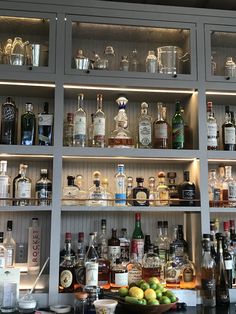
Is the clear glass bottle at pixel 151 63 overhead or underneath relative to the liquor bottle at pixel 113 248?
overhead

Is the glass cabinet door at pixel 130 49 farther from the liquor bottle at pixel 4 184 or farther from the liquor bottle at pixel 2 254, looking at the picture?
the liquor bottle at pixel 2 254

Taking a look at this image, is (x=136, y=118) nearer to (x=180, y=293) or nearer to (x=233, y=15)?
(x=233, y=15)

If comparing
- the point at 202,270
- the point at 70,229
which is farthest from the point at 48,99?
the point at 202,270

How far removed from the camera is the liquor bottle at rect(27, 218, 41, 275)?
6.27ft

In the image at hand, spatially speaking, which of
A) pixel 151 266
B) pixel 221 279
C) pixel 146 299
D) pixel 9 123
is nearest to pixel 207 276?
pixel 221 279

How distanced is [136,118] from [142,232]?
645 millimetres

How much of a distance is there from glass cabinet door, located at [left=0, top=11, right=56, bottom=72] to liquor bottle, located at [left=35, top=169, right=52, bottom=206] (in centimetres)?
54

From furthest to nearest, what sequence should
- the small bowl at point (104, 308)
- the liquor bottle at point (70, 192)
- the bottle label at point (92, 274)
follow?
the liquor bottle at point (70, 192), the bottle label at point (92, 274), the small bowl at point (104, 308)

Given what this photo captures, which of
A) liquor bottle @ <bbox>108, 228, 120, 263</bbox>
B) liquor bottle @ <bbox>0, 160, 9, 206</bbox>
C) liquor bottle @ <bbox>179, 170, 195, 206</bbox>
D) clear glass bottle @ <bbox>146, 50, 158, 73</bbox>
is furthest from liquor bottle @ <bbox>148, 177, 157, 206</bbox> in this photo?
liquor bottle @ <bbox>0, 160, 9, 206</bbox>

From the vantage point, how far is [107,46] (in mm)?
2160

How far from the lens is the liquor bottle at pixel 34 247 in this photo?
1.91 meters

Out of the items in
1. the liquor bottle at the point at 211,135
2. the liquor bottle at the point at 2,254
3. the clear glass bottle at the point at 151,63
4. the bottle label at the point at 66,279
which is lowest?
the bottle label at the point at 66,279

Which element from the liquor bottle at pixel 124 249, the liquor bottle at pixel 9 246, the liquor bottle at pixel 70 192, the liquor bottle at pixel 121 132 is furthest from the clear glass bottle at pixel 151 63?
the liquor bottle at pixel 9 246

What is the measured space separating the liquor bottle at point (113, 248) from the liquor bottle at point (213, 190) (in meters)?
0.53
